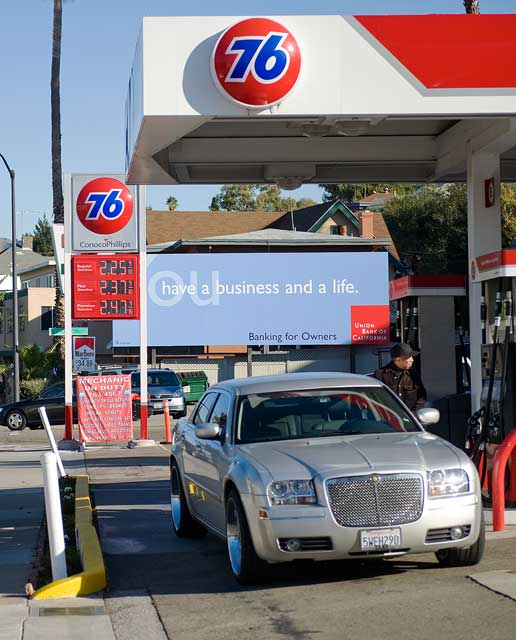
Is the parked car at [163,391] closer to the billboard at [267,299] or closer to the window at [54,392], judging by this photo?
the window at [54,392]

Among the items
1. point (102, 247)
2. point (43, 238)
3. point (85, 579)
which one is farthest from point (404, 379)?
point (43, 238)

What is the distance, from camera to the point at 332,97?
36.6 ft

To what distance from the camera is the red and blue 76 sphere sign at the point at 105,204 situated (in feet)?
82.5

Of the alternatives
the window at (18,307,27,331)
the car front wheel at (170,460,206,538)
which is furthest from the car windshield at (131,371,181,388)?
the window at (18,307,27,331)

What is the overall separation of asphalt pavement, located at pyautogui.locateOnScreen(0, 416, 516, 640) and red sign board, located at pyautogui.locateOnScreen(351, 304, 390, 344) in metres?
41.2

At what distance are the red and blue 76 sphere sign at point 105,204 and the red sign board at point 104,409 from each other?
341 cm

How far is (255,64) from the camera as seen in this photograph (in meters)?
11.0

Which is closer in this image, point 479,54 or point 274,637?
point 274,637

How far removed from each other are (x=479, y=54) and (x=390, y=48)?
2.95ft

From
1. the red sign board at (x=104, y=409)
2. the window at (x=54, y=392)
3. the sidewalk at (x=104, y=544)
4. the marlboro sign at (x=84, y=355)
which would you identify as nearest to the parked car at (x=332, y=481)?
the sidewalk at (x=104, y=544)

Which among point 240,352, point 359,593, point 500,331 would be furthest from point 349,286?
point 359,593

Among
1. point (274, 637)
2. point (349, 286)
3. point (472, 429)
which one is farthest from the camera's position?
point (349, 286)

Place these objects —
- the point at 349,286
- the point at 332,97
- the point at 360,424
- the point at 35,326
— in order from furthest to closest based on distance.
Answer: the point at 35,326, the point at 349,286, the point at 332,97, the point at 360,424

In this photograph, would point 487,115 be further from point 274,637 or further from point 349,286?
point 349,286
